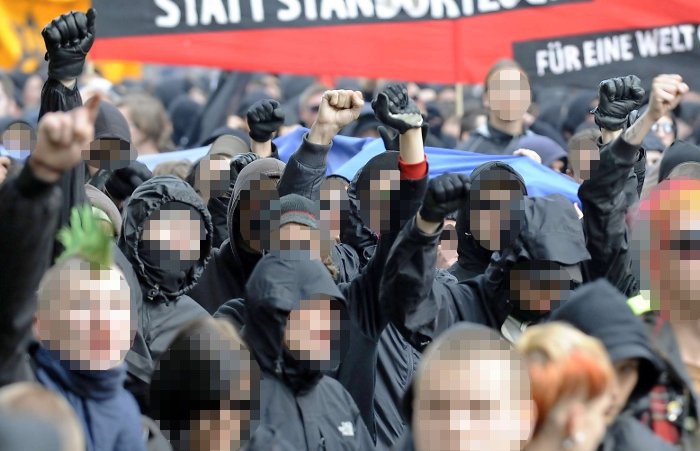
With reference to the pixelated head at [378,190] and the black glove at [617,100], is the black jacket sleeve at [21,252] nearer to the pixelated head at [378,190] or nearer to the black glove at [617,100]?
the pixelated head at [378,190]

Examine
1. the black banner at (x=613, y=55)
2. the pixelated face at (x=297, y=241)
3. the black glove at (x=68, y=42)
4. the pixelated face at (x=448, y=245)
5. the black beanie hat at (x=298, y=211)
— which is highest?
the black glove at (x=68, y=42)

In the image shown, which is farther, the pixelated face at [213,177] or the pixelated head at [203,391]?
the pixelated face at [213,177]

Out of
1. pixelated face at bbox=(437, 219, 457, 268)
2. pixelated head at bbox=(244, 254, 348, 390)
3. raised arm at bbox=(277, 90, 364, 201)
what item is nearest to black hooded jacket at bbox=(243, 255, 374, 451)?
pixelated head at bbox=(244, 254, 348, 390)

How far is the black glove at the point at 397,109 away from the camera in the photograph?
4270 mm

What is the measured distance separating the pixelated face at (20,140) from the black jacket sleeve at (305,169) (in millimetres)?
1628

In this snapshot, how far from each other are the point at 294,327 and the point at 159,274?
1.04 meters

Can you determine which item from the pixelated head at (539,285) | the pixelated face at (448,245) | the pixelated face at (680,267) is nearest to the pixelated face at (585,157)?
the pixelated head at (539,285)

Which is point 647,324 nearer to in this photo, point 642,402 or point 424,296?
point 642,402

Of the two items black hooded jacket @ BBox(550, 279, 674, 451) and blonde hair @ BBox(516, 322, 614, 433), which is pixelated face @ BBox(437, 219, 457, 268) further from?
blonde hair @ BBox(516, 322, 614, 433)

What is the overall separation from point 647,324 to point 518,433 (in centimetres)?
76

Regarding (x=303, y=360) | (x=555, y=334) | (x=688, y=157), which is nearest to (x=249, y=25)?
(x=688, y=157)

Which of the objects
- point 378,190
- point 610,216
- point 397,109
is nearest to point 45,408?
point 397,109

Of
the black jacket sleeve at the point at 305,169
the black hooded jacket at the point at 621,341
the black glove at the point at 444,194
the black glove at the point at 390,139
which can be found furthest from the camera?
the black glove at the point at 390,139

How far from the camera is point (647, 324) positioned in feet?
11.9
